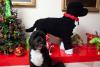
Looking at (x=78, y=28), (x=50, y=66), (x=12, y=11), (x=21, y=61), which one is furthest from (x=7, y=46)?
(x=78, y=28)

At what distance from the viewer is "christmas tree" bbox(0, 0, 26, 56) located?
5.28ft

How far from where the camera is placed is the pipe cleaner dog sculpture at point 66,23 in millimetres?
1615

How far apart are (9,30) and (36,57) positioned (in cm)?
37

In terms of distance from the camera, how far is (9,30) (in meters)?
1.62

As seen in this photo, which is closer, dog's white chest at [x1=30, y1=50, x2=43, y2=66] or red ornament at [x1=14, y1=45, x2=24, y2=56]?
dog's white chest at [x1=30, y1=50, x2=43, y2=66]

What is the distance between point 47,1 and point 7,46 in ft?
A: 1.80

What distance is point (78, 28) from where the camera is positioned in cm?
194

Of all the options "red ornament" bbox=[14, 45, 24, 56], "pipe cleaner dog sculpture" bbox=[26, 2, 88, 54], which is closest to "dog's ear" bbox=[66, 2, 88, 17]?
"pipe cleaner dog sculpture" bbox=[26, 2, 88, 54]

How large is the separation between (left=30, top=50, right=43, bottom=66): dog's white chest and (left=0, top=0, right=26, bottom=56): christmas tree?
21cm

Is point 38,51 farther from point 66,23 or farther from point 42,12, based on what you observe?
point 42,12

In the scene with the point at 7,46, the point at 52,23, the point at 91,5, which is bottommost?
the point at 7,46

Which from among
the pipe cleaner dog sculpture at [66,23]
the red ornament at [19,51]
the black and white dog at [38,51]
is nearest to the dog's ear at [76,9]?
the pipe cleaner dog sculpture at [66,23]

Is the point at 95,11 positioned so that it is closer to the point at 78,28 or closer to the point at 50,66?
the point at 78,28

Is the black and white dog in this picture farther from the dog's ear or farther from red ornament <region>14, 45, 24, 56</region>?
the dog's ear
